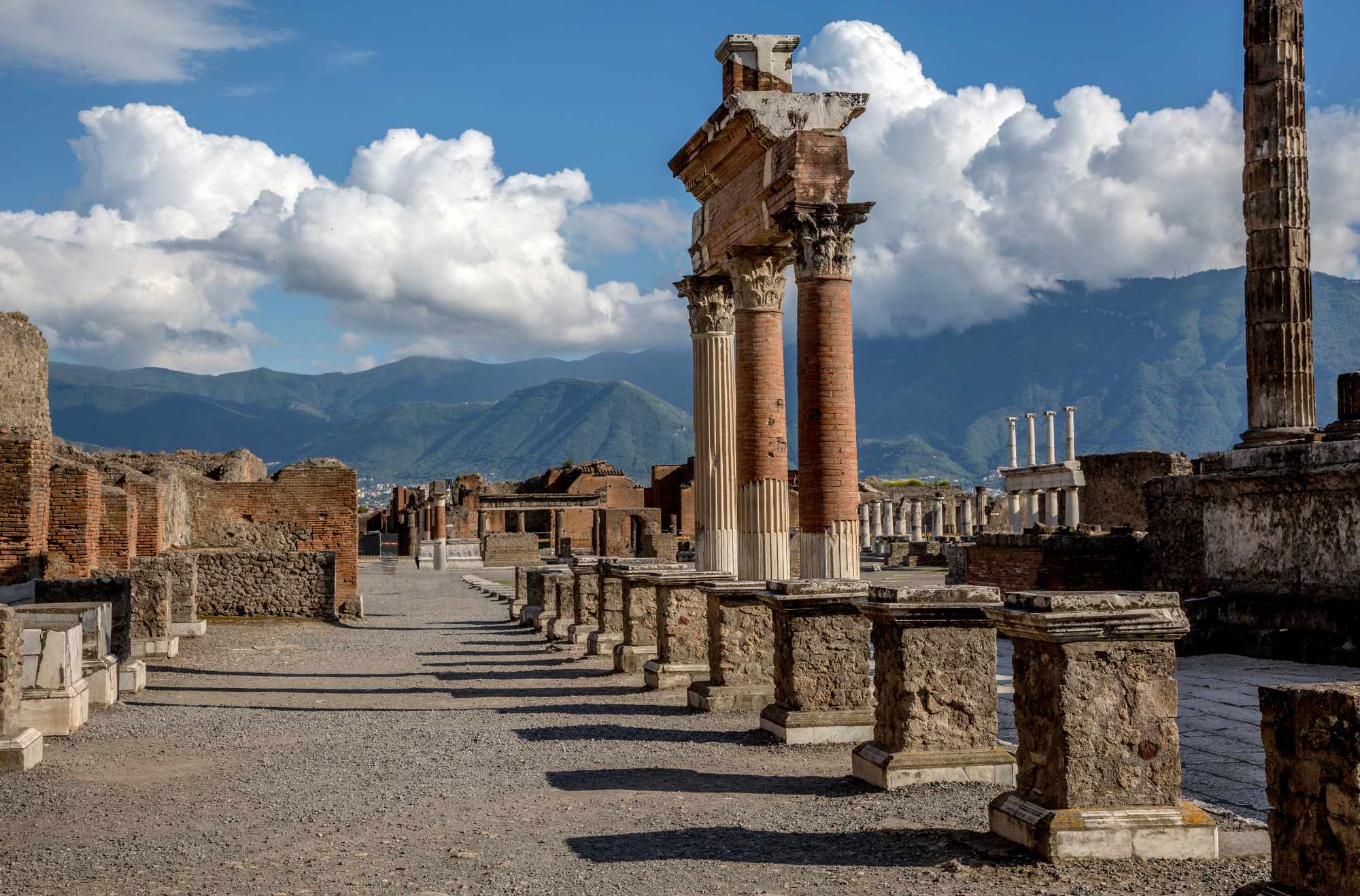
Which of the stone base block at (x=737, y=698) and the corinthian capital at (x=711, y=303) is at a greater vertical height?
the corinthian capital at (x=711, y=303)

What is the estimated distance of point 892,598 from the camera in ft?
22.7

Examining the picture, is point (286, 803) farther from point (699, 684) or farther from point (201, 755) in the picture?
point (699, 684)

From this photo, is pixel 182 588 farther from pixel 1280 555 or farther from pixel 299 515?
pixel 1280 555

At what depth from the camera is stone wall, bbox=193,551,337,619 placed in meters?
19.8

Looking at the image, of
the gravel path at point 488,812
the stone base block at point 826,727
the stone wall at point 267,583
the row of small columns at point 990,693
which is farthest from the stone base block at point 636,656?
the stone wall at point 267,583

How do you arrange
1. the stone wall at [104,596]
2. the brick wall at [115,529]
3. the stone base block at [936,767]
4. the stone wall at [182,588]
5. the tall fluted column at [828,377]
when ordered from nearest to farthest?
the stone base block at [936,767] → the stone wall at [104,596] → the tall fluted column at [828,377] → the brick wall at [115,529] → the stone wall at [182,588]

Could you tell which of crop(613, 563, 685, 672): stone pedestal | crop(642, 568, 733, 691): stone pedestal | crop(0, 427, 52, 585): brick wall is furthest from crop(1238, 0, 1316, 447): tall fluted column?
crop(0, 427, 52, 585): brick wall

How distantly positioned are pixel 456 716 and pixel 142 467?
14.4 meters

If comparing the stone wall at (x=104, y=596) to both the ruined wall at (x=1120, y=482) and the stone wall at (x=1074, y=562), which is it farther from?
the ruined wall at (x=1120, y=482)

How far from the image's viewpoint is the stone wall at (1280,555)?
12.2 meters

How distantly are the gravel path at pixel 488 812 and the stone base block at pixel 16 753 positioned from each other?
9 cm

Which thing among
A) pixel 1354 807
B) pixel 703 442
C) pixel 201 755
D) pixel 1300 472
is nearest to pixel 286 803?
pixel 201 755

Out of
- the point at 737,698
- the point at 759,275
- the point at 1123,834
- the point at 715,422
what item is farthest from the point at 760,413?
the point at 1123,834

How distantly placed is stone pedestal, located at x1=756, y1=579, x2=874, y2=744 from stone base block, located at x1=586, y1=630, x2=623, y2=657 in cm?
648
